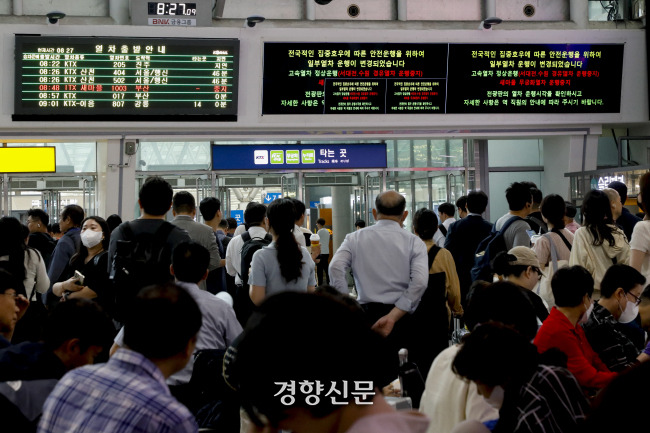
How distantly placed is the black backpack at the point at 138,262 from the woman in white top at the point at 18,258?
1097 millimetres

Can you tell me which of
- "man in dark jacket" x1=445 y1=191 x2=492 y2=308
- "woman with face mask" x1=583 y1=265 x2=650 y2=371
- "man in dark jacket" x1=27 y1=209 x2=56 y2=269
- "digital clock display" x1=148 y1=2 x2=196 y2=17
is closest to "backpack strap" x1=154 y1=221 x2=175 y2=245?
"woman with face mask" x1=583 y1=265 x2=650 y2=371

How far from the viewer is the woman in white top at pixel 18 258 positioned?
4.54 metres

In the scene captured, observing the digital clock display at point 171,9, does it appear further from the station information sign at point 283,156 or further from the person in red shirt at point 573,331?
the person in red shirt at point 573,331

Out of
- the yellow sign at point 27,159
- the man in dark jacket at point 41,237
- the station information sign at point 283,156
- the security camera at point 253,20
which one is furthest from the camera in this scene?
the station information sign at point 283,156

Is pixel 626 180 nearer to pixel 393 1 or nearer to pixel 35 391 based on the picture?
pixel 393 1

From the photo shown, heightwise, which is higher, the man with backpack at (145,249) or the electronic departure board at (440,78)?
the electronic departure board at (440,78)

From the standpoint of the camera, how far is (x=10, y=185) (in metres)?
10.7

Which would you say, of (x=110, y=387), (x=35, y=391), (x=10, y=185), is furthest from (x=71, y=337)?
(x=10, y=185)

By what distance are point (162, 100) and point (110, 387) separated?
25.2 feet

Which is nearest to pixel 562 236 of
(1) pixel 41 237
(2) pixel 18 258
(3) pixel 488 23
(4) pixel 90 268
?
(4) pixel 90 268

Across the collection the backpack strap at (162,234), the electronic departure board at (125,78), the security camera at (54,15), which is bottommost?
the backpack strap at (162,234)

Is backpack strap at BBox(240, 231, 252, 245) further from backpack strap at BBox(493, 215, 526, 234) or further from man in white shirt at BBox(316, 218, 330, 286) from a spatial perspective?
man in white shirt at BBox(316, 218, 330, 286)

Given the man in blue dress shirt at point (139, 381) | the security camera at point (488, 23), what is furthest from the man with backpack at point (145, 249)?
the security camera at point (488, 23)

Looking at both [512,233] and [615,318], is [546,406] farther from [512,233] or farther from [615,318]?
[512,233]
